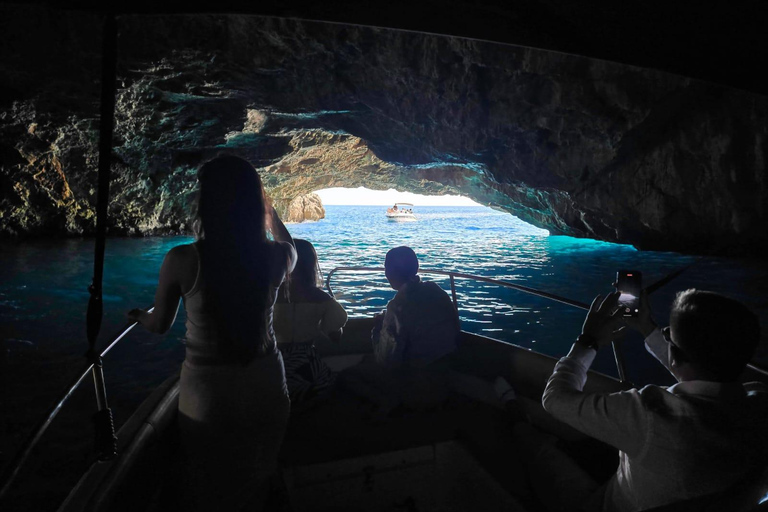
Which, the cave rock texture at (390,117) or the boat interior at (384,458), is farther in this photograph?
the cave rock texture at (390,117)

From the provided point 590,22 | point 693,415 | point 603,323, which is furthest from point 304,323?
point 590,22

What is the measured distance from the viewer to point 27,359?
17.2ft

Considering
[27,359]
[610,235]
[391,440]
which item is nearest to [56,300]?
[27,359]

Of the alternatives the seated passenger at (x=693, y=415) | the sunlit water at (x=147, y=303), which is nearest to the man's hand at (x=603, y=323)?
the seated passenger at (x=693, y=415)

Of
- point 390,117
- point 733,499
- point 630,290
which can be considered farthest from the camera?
point 390,117

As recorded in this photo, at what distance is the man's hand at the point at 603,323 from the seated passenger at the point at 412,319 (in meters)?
1.09

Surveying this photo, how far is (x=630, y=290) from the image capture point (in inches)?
59.0

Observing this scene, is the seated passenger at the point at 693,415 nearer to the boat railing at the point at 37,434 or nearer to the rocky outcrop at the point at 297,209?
the boat railing at the point at 37,434

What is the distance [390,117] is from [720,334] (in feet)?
51.8

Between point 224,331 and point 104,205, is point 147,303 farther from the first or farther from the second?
point 224,331

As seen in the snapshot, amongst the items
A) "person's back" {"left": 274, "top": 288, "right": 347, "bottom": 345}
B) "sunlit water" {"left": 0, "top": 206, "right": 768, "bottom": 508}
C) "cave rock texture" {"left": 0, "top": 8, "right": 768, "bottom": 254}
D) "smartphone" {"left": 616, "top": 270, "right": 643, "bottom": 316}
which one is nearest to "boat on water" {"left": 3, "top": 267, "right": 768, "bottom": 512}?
"person's back" {"left": 274, "top": 288, "right": 347, "bottom": 345}

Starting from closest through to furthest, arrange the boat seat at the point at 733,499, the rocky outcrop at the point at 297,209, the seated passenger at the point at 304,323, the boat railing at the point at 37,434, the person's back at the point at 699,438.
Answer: the boat seat at the point at 733,499 → the person's back at the point at 699,438 → the boat railing at the point at 37,434 → the seated passenger at the point at 304,323 → the rocky outcrop at the point at 297,209

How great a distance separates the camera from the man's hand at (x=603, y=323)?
3.98 feet

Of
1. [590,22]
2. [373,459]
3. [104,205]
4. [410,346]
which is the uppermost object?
[590,22]
